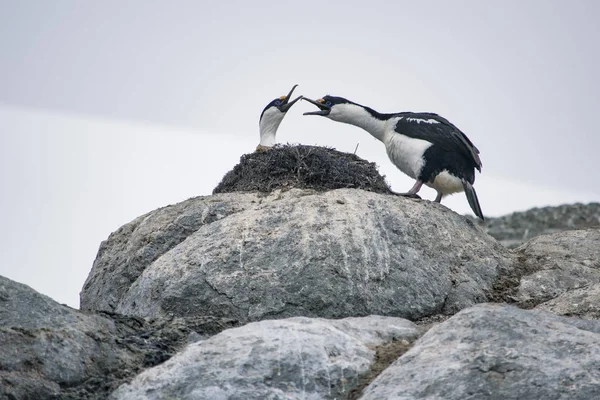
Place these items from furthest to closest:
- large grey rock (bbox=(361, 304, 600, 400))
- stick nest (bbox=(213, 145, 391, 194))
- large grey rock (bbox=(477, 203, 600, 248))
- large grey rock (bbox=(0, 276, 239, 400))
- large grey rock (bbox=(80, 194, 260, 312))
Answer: large grey rock (bbox=(477, 203, 600, 248)) → stick nest (bbox=(213, 145, 391, 194)) → large grey rock (bbox=(80, 194, 260, 312)) → large grey rock (bbox=(0, 276, 239, 400)) → large grey rock (bbox=(361, 304, 600, 400))

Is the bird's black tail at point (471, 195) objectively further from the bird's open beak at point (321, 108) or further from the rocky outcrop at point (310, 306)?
the bird's open beak at point (321, 108)

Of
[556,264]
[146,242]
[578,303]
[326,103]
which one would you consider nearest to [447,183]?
[556,264]

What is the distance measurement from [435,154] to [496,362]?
19.4 ft

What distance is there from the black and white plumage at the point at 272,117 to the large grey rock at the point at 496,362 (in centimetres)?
839

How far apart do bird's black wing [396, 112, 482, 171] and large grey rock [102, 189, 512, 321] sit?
1885mm

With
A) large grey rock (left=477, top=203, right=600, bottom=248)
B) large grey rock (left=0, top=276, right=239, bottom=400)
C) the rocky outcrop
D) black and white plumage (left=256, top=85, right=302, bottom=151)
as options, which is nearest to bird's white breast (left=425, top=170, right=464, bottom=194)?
the rocky outcrop

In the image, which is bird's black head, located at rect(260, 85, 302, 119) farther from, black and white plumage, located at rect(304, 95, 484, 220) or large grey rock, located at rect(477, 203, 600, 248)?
large grey rock, located at rect(477, 203, 600, 248)

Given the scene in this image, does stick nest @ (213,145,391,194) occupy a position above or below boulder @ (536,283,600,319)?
above

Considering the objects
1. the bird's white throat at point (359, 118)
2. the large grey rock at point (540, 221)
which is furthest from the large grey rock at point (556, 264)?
the large grey rock at point (540, 221)

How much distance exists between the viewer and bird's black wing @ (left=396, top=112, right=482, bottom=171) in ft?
37.3

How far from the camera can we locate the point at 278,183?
1027 centimetres

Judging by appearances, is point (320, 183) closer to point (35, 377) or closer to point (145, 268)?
point (145, 268)

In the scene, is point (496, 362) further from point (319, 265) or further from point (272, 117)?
point (272, 117)

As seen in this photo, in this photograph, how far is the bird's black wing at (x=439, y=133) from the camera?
11.4m
